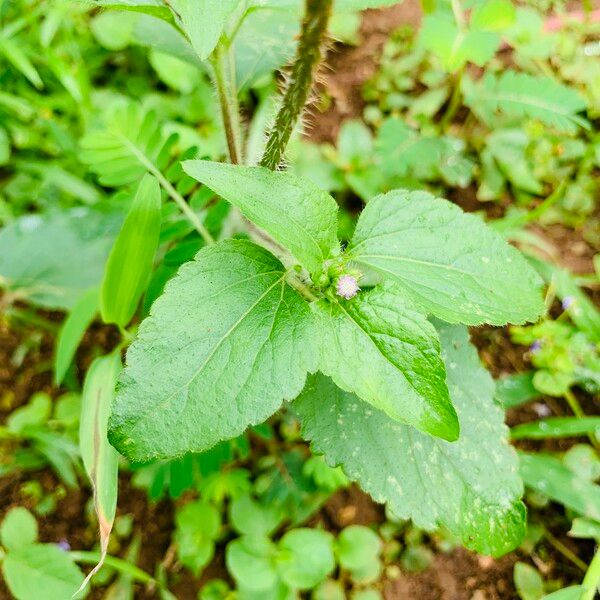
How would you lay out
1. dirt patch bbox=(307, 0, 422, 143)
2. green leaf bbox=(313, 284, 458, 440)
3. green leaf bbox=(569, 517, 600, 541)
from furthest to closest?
dirt patch bbox=(307, 0, 422, 143), green leaf bbox=(569, 517, 600, 541), green leaf bbox=(313, 284, 458, 440)

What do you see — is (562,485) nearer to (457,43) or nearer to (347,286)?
(347,286)

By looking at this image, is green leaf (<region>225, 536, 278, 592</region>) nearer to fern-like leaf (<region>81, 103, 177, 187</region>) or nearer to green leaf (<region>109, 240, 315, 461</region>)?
green leaf (<region>109, 240, 315, 461</region>)

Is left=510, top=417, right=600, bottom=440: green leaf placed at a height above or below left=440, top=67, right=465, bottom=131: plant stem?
below

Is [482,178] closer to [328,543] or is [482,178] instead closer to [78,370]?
[328,543]

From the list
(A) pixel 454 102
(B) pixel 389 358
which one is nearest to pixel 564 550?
(B) pixel 389 358

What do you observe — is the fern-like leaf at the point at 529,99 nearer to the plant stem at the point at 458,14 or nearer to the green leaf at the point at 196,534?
the plant stem at the point at 458,14

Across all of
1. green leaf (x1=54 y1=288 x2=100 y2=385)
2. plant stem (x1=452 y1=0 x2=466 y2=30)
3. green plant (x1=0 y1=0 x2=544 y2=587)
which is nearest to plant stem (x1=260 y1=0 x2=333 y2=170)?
green plant (x1=0 y1=0 x2=544 y2=587)

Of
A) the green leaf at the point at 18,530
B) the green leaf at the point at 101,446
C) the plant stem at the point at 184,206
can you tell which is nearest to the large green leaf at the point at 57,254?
the plant stem at the point at 184,206
